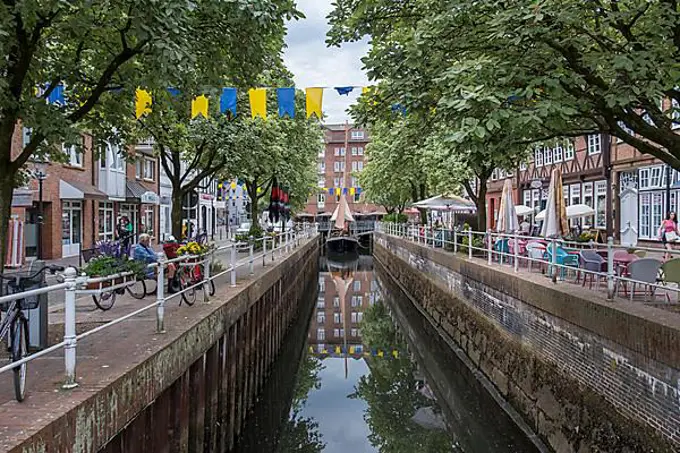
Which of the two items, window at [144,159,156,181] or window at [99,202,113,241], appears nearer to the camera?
window at [99,202,113,241]

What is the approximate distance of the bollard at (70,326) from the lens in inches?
167

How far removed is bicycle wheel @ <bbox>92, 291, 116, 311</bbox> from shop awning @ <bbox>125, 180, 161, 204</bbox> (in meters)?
22.8

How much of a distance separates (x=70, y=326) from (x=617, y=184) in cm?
2394

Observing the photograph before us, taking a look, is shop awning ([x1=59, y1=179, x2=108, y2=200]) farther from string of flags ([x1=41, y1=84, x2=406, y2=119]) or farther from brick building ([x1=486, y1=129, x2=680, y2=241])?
brick building ([x1=486, y1=129, x2=680, y2=241])

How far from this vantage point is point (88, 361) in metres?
5.45

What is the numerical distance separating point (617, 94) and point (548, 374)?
15.0 feet

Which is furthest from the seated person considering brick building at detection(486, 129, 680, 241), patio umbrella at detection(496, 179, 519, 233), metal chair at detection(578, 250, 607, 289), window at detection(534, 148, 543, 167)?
window at detection(534, 148, 543, 167)

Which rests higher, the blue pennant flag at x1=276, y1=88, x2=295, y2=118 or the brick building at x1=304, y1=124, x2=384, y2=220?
the brick building at x1=304, y1=124, x2=384, y2=220

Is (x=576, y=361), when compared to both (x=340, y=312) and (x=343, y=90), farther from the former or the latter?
(x=340, y=312)

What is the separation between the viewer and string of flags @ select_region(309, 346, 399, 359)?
707 inches

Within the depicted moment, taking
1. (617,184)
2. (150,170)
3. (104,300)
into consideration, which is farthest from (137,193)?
(617,184)

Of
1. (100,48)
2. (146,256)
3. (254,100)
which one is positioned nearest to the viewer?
(100,48)

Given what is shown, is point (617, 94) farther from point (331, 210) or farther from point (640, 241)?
point (331, 210)

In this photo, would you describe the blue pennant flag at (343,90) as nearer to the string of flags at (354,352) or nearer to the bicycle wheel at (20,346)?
the string of flags at (354,352)
